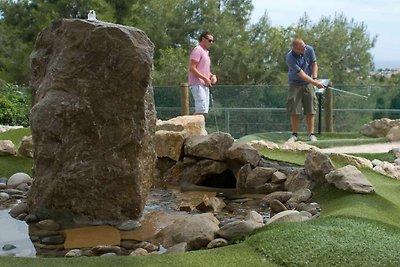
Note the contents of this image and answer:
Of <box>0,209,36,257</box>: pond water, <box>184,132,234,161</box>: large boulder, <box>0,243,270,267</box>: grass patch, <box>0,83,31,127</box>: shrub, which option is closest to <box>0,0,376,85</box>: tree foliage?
<box>0,83,31,127</box>: shrub

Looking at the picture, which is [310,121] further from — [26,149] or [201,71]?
[26,149]

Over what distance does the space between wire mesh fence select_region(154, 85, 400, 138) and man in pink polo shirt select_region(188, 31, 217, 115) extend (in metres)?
3.65

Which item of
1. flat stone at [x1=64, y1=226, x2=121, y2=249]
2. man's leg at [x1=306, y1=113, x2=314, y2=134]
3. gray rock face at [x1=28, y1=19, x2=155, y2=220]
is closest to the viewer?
flat stone at [x1=64, y1=226, x2=121, y2=249]

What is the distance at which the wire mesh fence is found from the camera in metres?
13.4

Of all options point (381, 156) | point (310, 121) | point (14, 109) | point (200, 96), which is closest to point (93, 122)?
point (200, 96)

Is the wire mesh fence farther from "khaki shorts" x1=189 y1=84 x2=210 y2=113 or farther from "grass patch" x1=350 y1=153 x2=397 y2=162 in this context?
"grass patch" x1=350 y1=153 x2=397 y2=162

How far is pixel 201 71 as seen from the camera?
934 centimetres

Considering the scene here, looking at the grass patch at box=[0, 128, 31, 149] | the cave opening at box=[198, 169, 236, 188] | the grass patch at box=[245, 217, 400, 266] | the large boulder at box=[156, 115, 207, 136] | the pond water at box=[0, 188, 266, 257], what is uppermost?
the large boulder at box=[156, 115, 207, 136]

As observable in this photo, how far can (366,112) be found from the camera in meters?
13.4

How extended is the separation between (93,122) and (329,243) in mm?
2158

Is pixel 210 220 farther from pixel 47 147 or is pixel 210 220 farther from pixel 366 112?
pixel 366 112

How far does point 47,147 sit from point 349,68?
21663 mm

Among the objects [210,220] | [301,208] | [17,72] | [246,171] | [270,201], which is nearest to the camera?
[210,220]

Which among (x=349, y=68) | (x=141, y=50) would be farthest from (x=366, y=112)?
(x=349, y=68)
